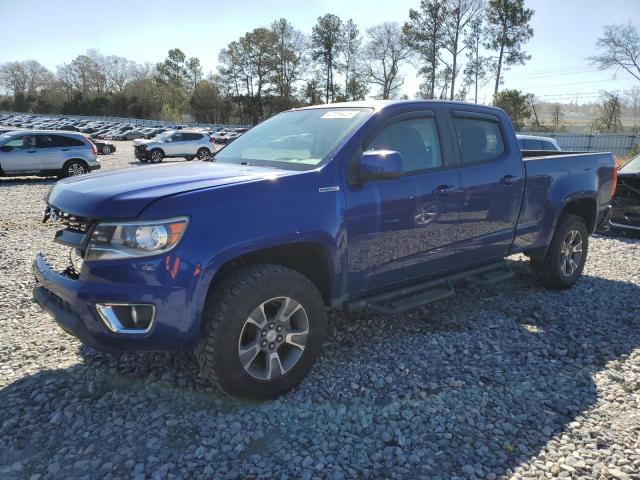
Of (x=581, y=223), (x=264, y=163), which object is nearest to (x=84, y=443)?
(x=264, y=163)

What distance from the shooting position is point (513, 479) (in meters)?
2.41

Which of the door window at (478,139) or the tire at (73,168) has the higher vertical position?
the door window at (478,139)

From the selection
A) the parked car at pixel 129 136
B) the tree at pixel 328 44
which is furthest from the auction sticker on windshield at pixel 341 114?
the tree at pixel 328 44

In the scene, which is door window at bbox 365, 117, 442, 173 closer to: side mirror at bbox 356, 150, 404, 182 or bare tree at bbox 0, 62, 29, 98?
side mirror at bbox 356, 150, 404, 182

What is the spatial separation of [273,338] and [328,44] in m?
66.5

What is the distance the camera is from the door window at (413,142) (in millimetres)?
3541

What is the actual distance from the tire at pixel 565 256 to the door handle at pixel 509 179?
1.09 meters

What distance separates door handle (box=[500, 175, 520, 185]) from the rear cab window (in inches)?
7.6

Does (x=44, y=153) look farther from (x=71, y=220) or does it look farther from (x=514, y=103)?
(x=514, y=103)

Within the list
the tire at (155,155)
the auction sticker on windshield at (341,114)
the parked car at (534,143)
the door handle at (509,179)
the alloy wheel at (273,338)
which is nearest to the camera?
the alloy wheel at (273,338)

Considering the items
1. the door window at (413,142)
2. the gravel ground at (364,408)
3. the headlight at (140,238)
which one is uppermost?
the door window at (413,142)

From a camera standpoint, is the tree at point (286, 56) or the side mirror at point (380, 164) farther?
the tree at point (286, 56)

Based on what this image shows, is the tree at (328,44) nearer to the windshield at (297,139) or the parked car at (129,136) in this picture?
the parked car at (129,136)

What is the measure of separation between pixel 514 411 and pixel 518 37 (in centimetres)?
5120
